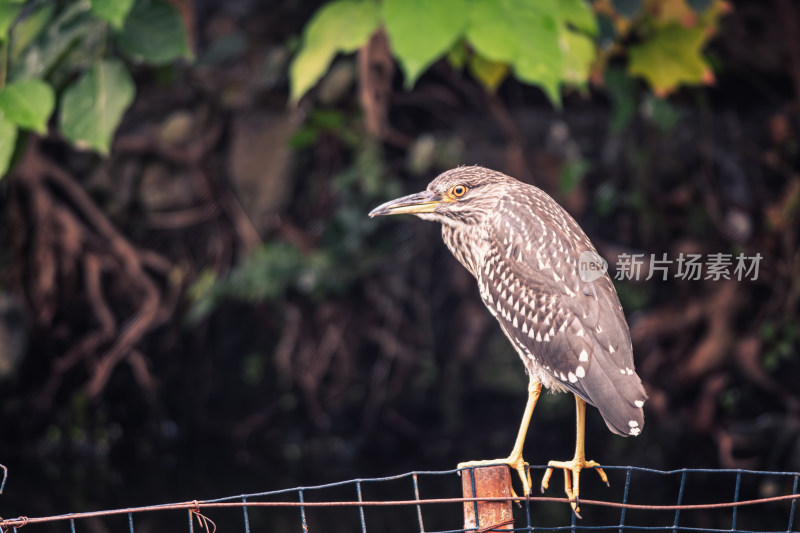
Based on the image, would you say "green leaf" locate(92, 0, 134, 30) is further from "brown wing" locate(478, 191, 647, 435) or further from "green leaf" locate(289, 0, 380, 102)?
Answer: "brown wing" locate(478, 191, 647, 435)

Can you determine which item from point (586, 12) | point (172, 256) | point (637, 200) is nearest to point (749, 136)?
point (637, 200)

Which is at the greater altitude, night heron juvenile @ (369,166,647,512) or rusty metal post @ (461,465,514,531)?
night heron juvenile @ (369,166,647,512)

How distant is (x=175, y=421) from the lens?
4770mm

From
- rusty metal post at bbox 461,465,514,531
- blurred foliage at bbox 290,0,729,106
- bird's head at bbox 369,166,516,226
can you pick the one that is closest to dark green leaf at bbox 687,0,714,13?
blurred foliage at bbox 290,0,729,106

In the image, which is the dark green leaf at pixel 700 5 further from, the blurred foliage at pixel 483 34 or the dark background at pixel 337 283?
the dark background at pixel 337 283

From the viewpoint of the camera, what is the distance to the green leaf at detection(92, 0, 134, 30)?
1.79 m

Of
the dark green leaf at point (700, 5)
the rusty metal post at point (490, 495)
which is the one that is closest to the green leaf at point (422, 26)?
the rusty metal post at point (490, 495)

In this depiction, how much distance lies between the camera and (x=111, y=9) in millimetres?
1805

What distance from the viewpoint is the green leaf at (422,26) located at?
1.81 metres

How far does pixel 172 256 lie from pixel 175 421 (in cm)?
84

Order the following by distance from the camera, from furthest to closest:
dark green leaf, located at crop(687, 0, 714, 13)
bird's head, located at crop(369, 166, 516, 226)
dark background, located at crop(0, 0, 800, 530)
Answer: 1. dark background, located at crop(0, 0, 800, 530)
2. dark green leaf, located at crop(687, 0, 714, 13)
3. bird's head, located at crop(369, 166, 516, 226)

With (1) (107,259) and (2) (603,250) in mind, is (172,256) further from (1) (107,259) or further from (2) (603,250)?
(2) (603,250)

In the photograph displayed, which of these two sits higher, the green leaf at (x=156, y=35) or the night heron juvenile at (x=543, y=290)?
the green leaf at (x=156, y=35)

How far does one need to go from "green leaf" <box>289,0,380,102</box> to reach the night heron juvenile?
84cm
